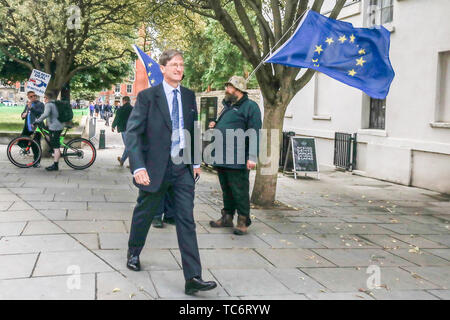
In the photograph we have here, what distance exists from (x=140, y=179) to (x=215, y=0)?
472 cm

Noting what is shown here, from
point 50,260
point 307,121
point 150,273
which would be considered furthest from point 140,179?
point 307,121

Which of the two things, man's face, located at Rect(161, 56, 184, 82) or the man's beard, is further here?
the man's beard

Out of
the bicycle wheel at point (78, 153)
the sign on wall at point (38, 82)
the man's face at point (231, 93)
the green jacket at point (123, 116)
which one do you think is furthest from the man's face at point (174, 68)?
the sign on wall at point (38, 82)

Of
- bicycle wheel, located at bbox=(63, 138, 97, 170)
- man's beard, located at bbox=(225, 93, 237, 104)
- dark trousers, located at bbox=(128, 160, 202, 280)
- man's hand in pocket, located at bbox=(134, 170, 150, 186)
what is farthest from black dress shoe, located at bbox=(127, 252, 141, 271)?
bicycle wheel, located at bbox=(63, 138, 97, 170)

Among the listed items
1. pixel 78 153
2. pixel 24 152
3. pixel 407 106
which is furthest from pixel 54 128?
pixel 407 106

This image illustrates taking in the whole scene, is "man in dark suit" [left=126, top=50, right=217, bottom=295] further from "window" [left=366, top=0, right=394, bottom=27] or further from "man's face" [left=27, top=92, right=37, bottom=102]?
"window" [left=366, top=0, right=394, bottom=27]

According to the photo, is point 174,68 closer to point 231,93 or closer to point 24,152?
point 231,93

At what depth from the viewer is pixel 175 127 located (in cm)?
461

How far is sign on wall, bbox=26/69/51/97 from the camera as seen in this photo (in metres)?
13.7

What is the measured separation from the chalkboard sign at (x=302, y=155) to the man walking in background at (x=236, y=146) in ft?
21.0

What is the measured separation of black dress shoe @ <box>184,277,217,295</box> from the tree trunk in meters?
4.46

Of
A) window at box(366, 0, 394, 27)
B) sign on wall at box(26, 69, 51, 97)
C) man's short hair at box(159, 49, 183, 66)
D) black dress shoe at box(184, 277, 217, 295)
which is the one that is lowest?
black dress shoe at box(184, 277, 217, 295)

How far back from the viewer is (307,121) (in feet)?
57.5

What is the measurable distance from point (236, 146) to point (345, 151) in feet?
29.5
